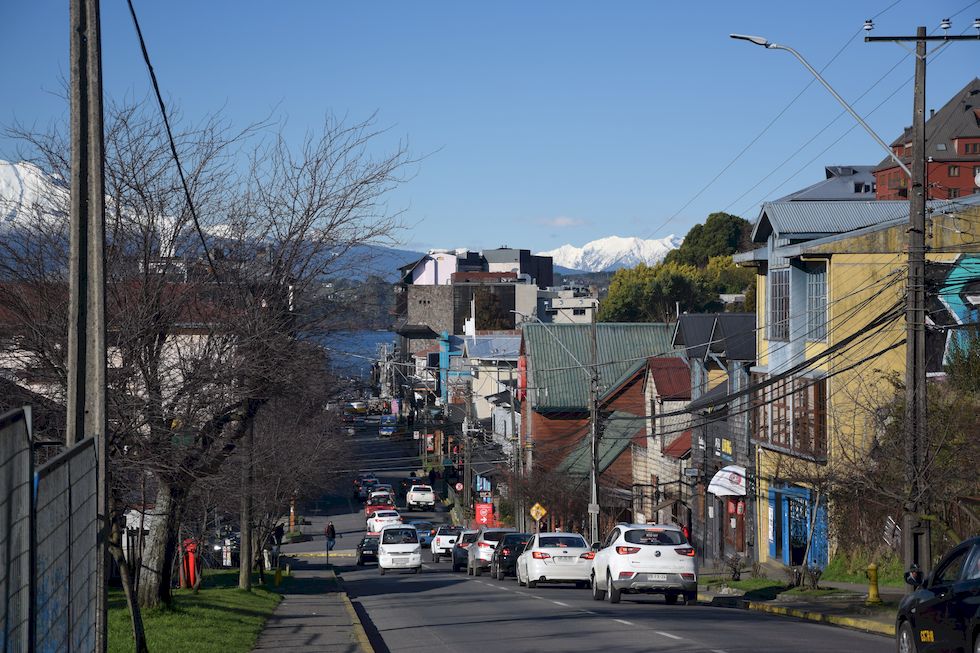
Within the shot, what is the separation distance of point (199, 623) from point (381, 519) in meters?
42.8

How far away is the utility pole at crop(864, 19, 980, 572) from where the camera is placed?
1867 cm

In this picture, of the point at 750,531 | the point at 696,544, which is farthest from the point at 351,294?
the point at 696,544

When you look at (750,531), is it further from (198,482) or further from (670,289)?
(670,289)

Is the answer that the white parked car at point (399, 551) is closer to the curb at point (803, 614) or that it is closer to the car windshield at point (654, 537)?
the curb at point (803, 614)

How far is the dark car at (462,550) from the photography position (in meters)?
42.6

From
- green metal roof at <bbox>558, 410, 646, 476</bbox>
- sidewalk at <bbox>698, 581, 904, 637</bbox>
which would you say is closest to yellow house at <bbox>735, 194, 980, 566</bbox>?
sidewalk at <bbox>698, 581, 904, 637</bbox>

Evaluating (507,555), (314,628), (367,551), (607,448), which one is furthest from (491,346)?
(314,628)

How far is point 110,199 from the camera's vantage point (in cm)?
1823

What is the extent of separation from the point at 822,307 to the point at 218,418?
18.1 m

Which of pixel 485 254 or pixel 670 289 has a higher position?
pixel 485 254

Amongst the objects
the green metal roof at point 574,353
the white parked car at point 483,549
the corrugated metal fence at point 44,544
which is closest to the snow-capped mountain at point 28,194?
the corrugated metal fence at point 44,544

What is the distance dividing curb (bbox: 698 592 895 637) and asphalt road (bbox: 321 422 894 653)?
503mm

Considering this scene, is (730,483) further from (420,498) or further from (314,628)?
(420,498)

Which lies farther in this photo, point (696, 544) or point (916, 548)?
point (696, 544)
